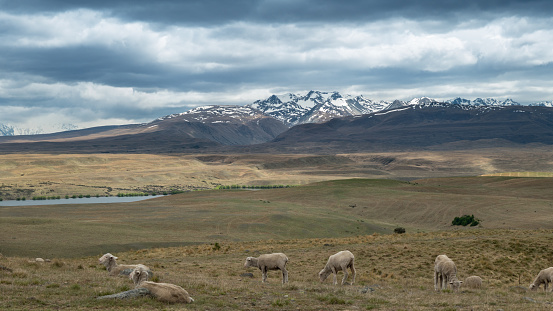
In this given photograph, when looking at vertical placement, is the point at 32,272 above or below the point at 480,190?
above

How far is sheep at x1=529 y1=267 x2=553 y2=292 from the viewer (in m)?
22.8

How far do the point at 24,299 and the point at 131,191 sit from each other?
152812mm

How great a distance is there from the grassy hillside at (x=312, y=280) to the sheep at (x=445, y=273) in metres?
0.50

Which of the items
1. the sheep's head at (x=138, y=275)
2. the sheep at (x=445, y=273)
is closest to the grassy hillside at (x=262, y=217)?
the sheep's head at (x=138, y=275)

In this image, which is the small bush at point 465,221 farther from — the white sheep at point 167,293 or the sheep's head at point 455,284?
the white sheep at point 167,293

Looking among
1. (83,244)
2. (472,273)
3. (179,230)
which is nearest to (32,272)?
(472,273)

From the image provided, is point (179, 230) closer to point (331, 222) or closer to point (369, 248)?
point (331, 222)

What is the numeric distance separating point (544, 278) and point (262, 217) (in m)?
50.1

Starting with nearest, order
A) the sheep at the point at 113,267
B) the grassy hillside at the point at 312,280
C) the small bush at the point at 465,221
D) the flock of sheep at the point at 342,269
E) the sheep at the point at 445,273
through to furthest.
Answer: the grassy hillside at the point at 312,280 < the flock of sheep at the point at 342,269 < the sheep at the point at 445,273 < the sheep at the point at 113,267 < the small bush at the point at 465,221

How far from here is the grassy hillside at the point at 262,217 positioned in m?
50.8

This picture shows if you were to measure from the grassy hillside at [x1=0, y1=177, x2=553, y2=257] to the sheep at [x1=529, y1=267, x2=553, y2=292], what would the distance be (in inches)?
1366

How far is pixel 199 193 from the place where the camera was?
376 ft

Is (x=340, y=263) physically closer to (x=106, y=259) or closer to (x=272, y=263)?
(x=272, y=263)

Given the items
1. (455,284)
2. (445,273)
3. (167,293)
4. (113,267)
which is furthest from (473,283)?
(113,267)
